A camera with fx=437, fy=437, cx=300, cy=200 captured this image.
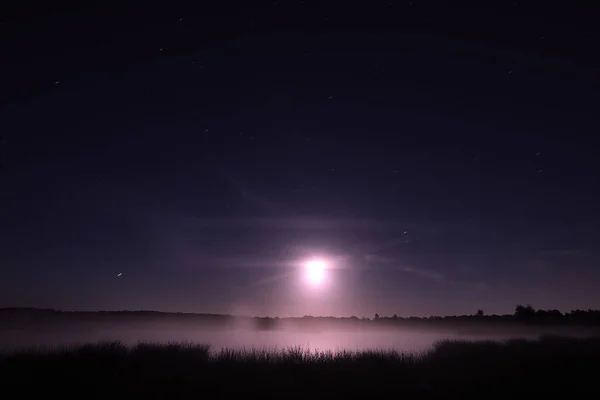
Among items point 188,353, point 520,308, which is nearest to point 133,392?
point 188,353

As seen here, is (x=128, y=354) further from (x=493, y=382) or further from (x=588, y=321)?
(x=588, y=321)

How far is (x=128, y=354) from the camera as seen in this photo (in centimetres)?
2167

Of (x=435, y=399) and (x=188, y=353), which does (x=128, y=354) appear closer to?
(x=188, y=353)

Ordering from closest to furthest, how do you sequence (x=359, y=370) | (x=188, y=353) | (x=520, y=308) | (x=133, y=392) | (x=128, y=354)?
(x=133, y=392), (x=359, y=370), (x=128, y=354), (x=188, y=353), (x=520, y=308)

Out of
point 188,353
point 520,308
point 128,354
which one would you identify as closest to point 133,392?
point 128,354

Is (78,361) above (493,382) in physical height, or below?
above

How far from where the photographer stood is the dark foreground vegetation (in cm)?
1495

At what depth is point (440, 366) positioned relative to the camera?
20.5 m

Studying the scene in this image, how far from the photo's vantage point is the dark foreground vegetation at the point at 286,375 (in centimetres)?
1495

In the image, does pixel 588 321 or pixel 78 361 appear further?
pixel 588 321

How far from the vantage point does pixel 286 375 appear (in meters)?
17.5

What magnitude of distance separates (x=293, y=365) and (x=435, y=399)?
6.83 meters

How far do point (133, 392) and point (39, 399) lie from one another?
2.70 meters

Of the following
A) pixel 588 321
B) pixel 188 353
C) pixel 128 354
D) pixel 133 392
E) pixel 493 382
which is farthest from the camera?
pixel 588 321
